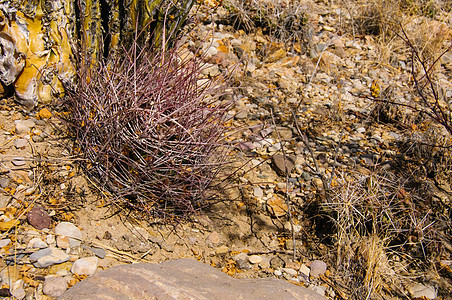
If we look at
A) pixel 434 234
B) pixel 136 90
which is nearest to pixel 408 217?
pixel 434 234

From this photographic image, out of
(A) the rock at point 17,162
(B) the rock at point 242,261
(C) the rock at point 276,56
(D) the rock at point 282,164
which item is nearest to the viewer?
(A) the rock at point 17,162

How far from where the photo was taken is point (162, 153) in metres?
2.30

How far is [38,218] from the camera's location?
200 centimetres

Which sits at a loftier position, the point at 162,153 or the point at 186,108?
the point at 186,108

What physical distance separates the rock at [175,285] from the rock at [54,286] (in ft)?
0.34

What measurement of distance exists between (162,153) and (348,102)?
2.06 meters

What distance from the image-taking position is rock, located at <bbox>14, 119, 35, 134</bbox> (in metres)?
2.43

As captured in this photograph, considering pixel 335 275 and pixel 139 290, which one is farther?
pixel 335 275

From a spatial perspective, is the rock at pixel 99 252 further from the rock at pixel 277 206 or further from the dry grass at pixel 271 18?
the dry grass at pixel 271 18

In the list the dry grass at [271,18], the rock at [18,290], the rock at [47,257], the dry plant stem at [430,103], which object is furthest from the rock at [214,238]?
the dry grass at [271,18]

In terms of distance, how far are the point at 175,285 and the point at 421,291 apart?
1.49 m

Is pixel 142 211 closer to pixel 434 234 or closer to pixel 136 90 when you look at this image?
pixel 136 90

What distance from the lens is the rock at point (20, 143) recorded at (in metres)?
2.33

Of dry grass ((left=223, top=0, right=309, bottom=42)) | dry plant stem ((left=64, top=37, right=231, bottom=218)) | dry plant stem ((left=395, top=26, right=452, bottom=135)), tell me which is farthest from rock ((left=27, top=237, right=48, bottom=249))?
dry grass ((left=223, top=0, right=309, bottom=42))
